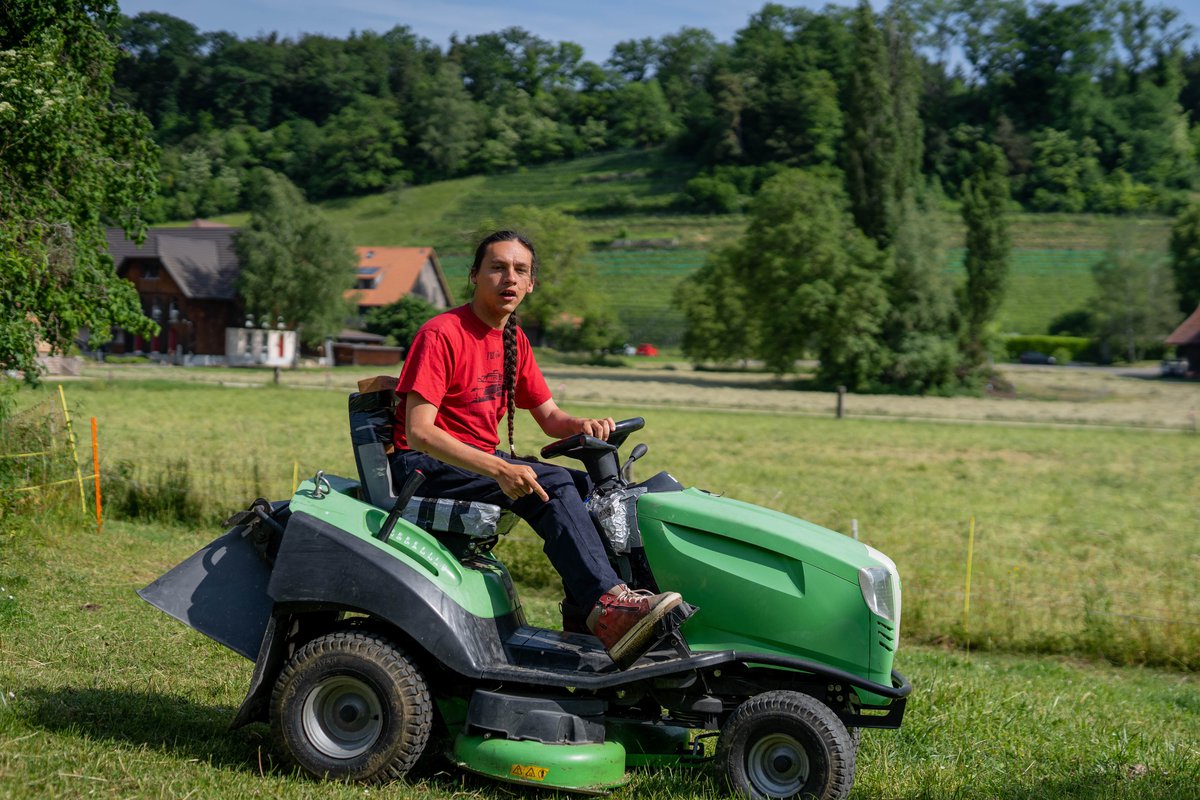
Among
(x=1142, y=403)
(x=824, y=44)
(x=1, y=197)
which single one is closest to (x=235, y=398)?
(x=1, y=197)

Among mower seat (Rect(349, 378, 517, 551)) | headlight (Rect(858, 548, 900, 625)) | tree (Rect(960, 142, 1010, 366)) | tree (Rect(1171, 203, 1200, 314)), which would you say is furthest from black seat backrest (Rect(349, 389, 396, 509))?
tree (Rect(1171, 203, 1200, 314))

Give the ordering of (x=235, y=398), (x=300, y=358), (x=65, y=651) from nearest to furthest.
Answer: (x=65, y=651)
(x=235, y=398)
(x=300, y=358)

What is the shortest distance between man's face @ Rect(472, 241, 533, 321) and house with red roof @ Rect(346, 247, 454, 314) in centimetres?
8445

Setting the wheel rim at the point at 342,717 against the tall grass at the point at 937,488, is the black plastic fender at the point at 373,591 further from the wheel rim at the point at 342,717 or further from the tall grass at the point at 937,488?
the tall grass at the point at 937,488

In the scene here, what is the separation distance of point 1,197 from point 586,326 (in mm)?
77595

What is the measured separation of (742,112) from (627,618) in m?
143

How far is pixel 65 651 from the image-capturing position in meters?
6.71

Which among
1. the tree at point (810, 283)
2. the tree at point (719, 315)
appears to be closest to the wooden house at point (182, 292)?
the tree at point (719, 315)

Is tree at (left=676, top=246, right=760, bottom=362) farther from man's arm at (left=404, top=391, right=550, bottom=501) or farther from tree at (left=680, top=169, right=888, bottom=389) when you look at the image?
man's arm at (left=404, top=391, right=550, bottom=501)

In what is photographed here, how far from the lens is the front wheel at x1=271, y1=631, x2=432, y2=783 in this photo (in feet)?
15.8

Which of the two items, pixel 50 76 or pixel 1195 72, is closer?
pixel 50 76

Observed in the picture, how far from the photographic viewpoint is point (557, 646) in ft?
16.6

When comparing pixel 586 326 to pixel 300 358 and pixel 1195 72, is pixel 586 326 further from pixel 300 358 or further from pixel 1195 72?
pixel 1195 72

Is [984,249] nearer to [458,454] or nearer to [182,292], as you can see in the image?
[182,292]
